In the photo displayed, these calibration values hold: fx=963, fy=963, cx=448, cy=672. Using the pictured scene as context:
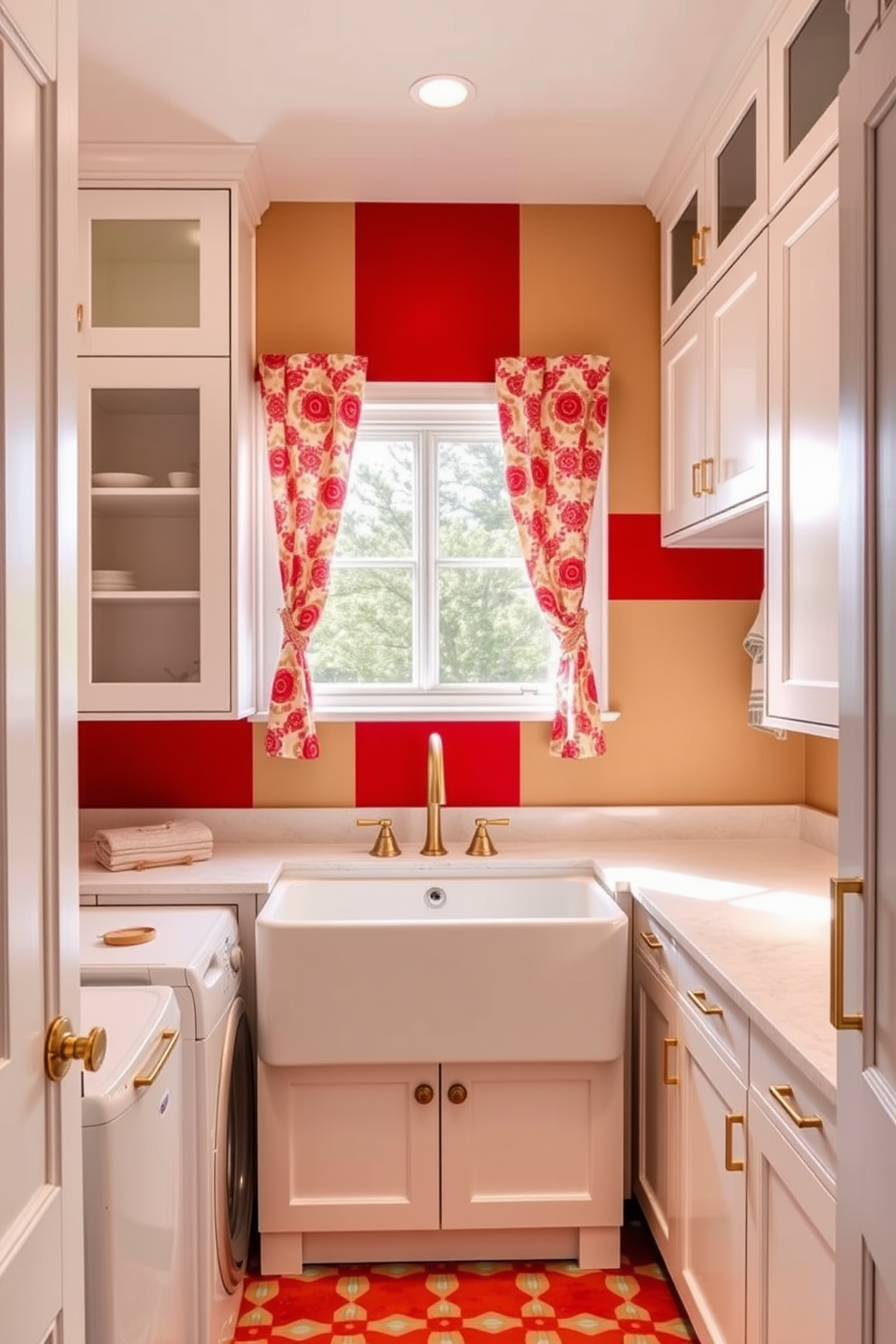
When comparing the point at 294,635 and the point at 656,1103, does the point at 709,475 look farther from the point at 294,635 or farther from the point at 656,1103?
the point at 656,1103

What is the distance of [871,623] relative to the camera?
36.9 inches

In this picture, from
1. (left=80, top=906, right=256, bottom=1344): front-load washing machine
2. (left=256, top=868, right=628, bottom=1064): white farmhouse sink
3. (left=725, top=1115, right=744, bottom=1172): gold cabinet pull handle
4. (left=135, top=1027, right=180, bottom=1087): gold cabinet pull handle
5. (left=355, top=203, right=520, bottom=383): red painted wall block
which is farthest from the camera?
(left=355, top=203, right=520, bottom=383): red painted wall block

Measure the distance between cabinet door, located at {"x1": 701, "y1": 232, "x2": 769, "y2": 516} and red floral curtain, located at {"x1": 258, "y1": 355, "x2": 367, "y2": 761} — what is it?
0.96 meters

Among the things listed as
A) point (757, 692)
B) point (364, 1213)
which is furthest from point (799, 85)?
point (364, 1213)

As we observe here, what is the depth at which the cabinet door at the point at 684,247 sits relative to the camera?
2258mm

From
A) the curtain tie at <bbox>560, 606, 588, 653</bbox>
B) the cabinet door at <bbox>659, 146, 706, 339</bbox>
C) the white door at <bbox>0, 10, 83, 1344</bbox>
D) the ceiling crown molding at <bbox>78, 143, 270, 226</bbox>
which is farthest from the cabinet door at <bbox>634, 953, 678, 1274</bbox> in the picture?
the ceiling crown molding at <bbox>78, 143, 270, 226</bbox>

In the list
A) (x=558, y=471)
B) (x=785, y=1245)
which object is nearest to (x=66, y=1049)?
(x=785, y=1245)

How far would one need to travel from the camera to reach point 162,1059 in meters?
1.44

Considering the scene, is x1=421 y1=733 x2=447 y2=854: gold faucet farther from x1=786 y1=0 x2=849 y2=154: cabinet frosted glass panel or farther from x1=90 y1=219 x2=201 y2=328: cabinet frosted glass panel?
x1=786 y1=0 x2=849 y2=154: cabinet frosted glass panel

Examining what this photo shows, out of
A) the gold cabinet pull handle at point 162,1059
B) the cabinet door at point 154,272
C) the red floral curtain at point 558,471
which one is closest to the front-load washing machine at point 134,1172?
the gold cabinet pull handle at point 162,1059

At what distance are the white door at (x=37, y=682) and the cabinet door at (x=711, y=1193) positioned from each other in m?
1.01

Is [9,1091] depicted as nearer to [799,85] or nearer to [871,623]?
[871,623]

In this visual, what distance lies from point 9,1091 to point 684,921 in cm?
133

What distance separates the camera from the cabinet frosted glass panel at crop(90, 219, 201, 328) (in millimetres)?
2361
